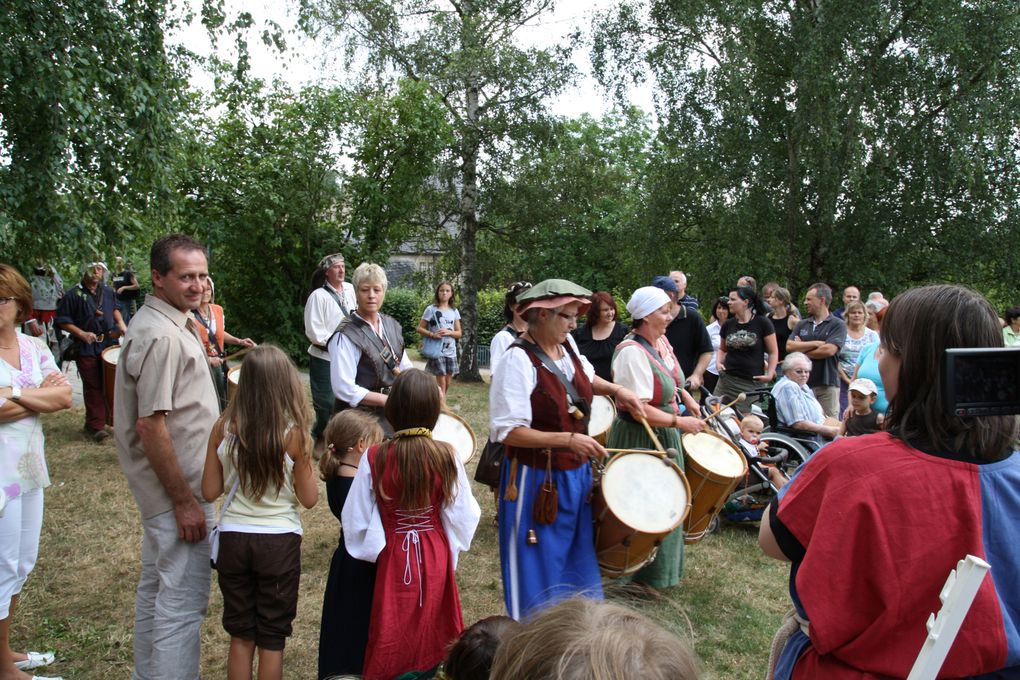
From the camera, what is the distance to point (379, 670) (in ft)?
9.43

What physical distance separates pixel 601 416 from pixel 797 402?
2.26 meters

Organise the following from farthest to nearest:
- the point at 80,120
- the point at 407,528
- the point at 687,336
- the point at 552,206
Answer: the point at 552,206 < the point at 687,336 < the point at 80,120 < the point at 407,528

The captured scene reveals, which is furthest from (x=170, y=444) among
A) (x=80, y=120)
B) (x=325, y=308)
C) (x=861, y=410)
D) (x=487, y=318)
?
(x=487, y=318)

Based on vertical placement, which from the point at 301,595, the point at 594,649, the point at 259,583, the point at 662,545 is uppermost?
the point at 594,649

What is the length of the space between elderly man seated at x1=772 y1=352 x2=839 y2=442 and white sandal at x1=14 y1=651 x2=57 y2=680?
17.4 ft

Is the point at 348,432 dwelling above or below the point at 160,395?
below

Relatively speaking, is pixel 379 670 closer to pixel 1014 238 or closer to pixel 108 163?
pixel 108 163

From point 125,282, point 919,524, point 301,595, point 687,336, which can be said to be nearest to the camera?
point 919,524

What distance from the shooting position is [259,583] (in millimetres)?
2967

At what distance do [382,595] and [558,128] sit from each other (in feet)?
43.8

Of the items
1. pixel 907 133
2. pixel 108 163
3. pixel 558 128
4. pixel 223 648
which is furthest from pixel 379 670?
pixel 907 133

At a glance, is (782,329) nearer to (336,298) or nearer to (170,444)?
(336,298)

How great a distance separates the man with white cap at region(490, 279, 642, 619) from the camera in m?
3.28

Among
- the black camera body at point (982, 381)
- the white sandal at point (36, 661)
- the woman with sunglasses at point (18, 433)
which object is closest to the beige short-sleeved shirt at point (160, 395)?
the woman with sunglasses at point (18, 433)
